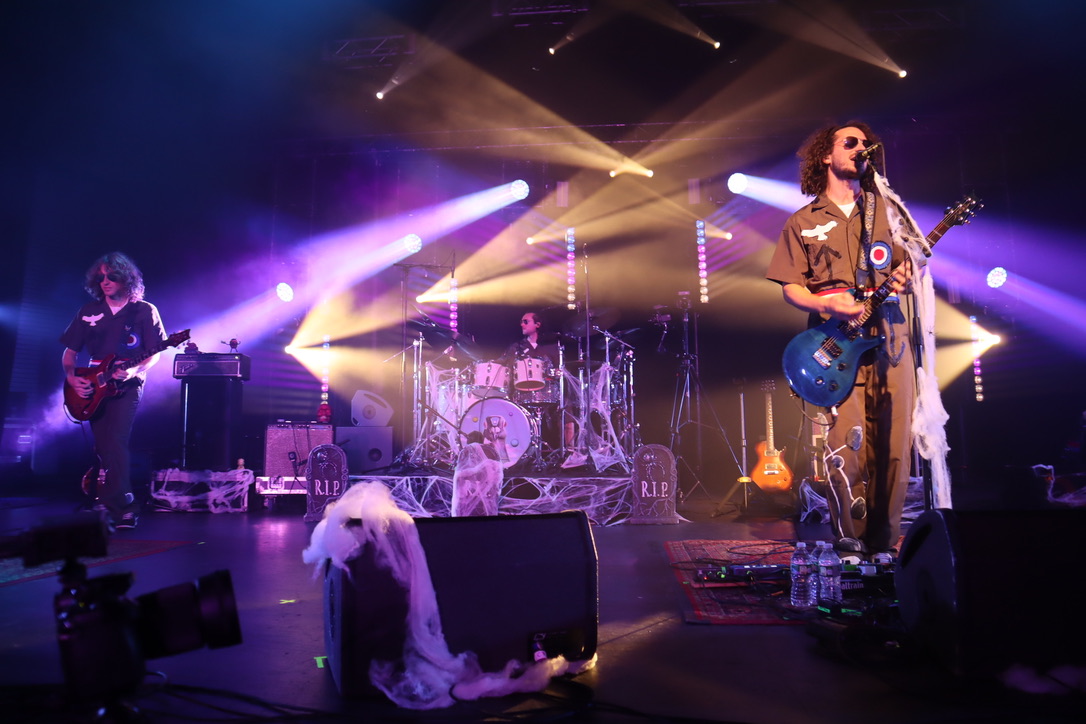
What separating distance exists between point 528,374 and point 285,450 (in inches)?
109

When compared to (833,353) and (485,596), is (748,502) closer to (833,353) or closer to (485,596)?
(833,353)

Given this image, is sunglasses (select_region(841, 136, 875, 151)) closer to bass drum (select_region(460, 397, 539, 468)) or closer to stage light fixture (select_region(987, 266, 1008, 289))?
bass drum (select_region(460, 397, 539, 468))

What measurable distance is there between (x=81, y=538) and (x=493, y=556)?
1.05 meters

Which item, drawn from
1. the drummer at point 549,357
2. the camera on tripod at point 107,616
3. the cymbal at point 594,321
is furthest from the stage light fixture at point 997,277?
the camera on tripod at point 107,616

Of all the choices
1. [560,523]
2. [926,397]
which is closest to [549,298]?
[926,397]

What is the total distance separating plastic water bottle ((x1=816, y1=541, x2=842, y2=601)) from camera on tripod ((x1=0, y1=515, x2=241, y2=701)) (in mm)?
2330

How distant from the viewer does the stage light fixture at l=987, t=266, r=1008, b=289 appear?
372 inches

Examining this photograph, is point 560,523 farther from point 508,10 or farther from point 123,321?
point 508,10

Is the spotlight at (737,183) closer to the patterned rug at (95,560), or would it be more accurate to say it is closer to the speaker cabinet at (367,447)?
the speaker cabinet at (367,447)

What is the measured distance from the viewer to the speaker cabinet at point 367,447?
28.4 ft

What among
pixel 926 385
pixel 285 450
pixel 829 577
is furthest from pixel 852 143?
pixel 285 450

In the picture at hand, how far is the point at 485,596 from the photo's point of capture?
1.97 metres

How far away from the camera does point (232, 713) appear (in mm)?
1755

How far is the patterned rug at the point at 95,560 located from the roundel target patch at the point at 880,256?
395cm
